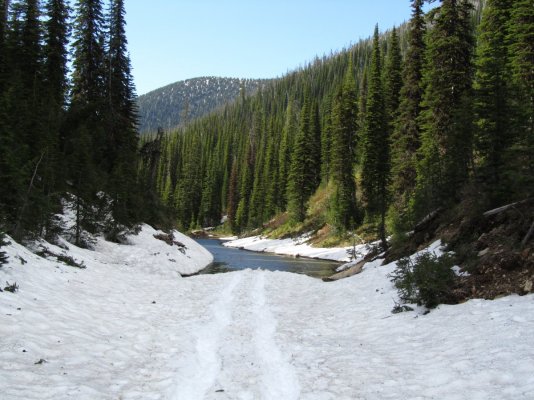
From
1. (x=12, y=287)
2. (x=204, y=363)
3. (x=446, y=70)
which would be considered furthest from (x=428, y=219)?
(x=12, y=287)

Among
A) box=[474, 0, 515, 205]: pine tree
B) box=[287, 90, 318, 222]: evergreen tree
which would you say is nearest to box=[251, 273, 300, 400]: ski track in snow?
box=[474, 0, 515, 205]: pine tree

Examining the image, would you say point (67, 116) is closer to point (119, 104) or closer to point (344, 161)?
point (119, 104)

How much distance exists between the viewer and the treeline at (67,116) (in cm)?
1770

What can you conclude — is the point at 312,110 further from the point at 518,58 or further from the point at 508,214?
the point at 508,214

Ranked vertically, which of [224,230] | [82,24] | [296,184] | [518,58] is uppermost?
[82,24]

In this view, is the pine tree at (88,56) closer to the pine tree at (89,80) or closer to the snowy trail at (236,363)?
the pine tree at (89,80)

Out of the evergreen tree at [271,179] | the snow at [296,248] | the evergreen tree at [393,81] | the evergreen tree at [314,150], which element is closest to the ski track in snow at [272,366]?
the snow at [296,248]

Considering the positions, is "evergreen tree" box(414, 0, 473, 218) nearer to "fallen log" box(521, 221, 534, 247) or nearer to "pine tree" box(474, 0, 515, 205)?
"pine tree" box(474, 0, 515, 205)

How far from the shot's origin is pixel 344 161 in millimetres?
49031

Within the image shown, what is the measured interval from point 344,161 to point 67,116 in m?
31.4

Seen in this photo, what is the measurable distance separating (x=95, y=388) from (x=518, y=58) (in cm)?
2622

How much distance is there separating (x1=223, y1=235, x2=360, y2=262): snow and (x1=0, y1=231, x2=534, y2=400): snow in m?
26.0

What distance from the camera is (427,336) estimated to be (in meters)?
8.52

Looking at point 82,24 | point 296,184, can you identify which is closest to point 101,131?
point 82,24
